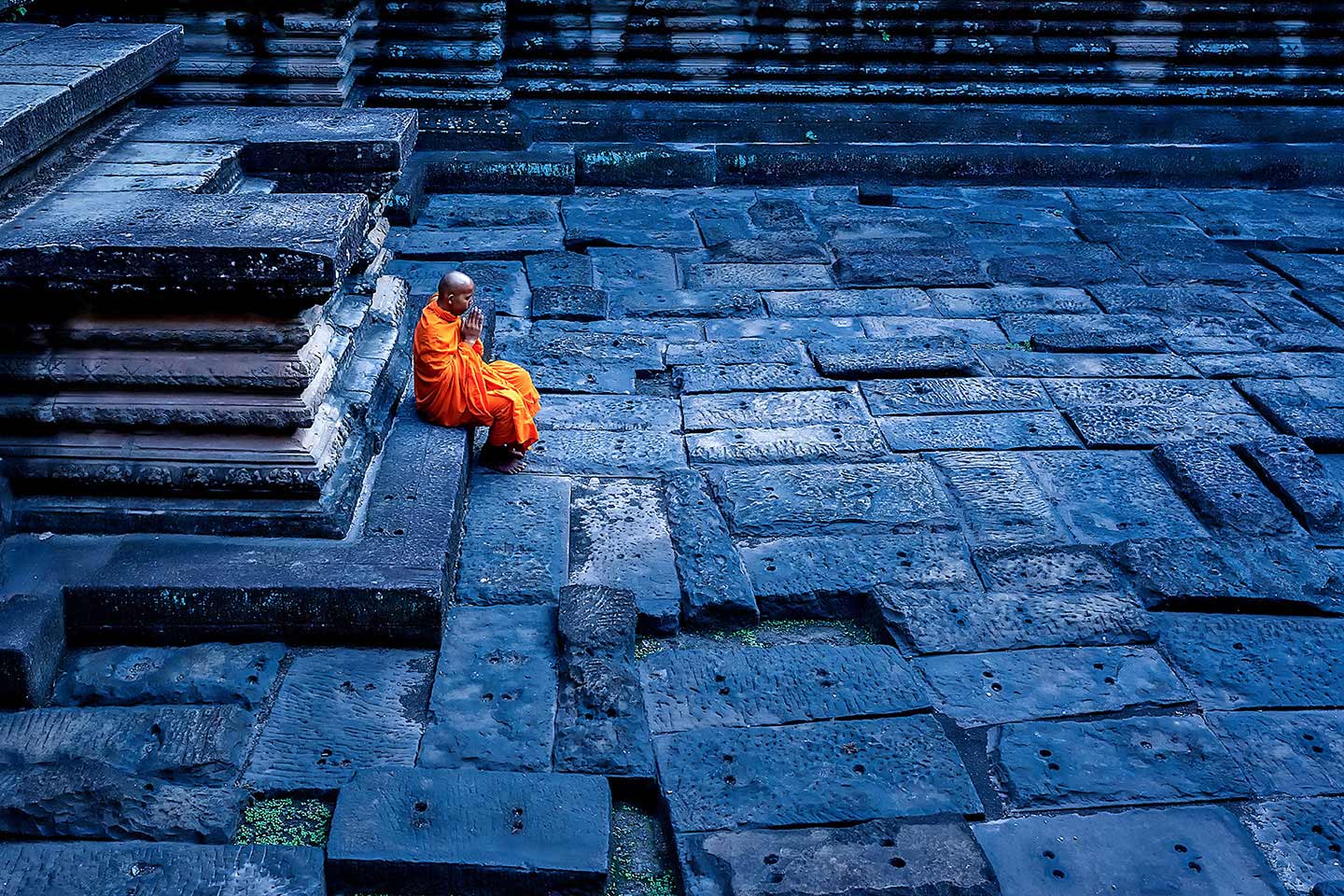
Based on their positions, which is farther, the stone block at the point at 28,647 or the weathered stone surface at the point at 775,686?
the weathered stone surface at the point at 775,686

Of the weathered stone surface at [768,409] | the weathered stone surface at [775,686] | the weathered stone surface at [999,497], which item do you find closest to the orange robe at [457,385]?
the weathered stone surface at [768,409]

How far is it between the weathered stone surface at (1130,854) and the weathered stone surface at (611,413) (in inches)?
105

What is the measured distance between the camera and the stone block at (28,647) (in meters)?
3.50

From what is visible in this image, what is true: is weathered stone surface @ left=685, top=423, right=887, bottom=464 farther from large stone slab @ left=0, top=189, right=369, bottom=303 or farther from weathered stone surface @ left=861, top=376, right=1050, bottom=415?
large stone slab @ left=0, top=189, right=369, bottom=303

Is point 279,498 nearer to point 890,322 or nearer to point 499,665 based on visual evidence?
point 499,665

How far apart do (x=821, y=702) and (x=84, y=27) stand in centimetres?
453

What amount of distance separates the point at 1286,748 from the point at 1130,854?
0.77m

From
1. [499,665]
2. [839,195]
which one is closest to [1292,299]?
[839,195]

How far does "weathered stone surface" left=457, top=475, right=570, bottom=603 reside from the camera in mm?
4219

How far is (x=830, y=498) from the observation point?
486 cm

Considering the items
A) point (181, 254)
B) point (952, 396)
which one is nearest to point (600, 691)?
point (181, 254)

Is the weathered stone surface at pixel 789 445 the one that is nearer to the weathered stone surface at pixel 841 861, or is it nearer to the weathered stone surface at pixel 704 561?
the weathered stone surface at pixel 704 561

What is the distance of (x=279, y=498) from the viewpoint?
4094 mm

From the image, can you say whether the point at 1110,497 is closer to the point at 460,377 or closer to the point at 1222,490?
the point at 1222,490
